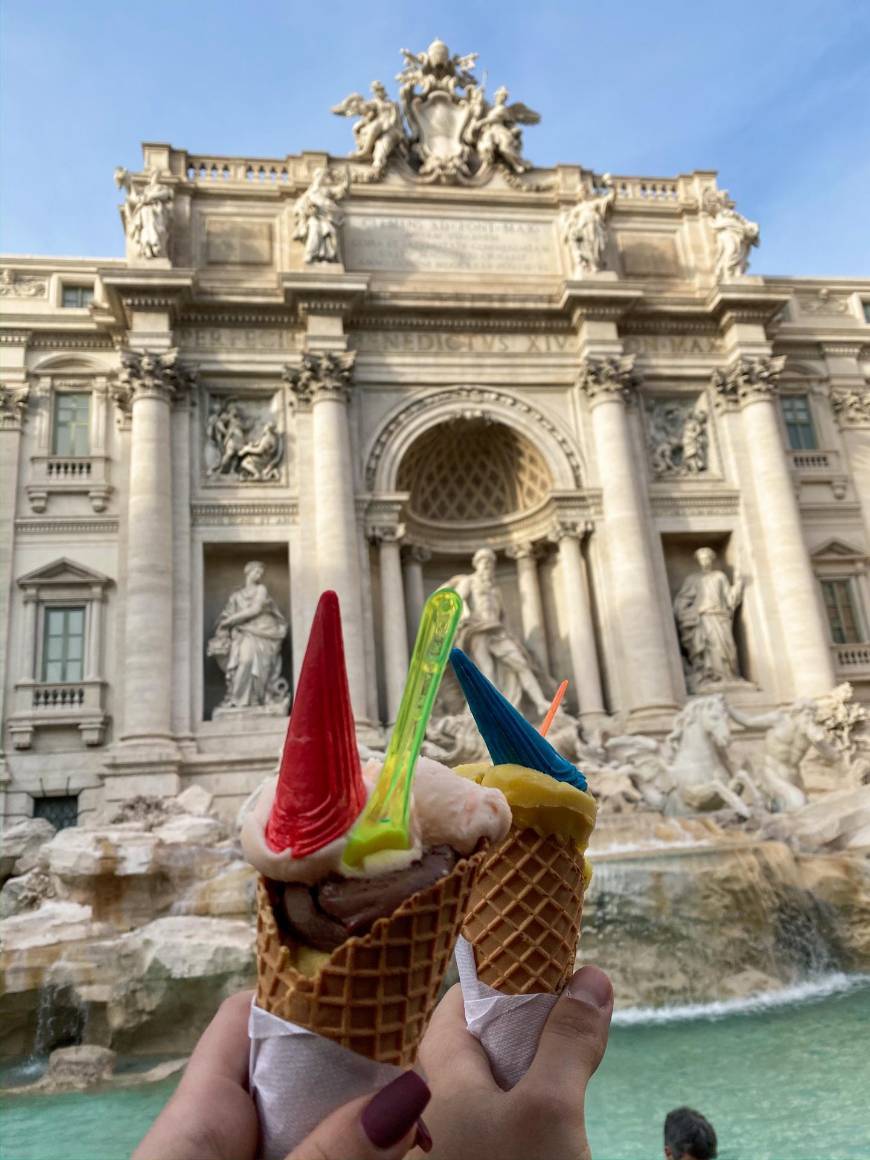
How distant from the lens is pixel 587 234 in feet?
60.3

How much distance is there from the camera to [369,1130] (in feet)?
3.69

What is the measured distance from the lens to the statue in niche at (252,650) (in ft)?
50.5

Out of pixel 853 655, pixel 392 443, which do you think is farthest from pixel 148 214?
pixel 853 655

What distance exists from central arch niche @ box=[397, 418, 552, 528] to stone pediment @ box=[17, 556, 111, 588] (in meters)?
5.81

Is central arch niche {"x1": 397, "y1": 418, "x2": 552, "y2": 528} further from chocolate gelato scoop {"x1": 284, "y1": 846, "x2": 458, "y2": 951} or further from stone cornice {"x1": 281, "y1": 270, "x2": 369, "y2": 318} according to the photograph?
chocolate gelato scoop {"x1": 284, "y1": 846, "x2": 458, "y2": 951}

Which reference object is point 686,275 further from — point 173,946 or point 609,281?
point 173,946

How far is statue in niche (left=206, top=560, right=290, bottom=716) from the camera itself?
15383 millimetres

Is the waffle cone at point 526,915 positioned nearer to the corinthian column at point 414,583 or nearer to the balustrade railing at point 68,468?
the corinthian column at point 414,583

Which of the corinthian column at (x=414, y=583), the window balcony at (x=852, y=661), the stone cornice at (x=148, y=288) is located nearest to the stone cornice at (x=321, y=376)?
the stone cornice at (x=148, y=288)

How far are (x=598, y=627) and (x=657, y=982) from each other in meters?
9.25

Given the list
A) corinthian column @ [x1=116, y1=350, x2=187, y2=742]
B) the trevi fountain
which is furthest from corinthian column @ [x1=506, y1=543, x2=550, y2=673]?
corinthian column @ [x1=116, y1=350, x2=187, y2=742]

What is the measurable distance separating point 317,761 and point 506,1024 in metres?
0.63

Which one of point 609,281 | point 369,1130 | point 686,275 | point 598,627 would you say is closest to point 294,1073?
point 369,1130

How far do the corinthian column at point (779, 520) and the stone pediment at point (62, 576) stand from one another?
12.2 meters
